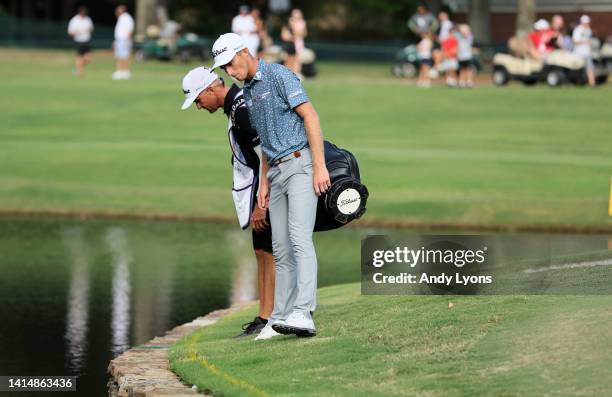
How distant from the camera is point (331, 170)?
8844 millimetres

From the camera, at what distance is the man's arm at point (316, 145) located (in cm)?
858

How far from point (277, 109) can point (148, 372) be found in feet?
6.31

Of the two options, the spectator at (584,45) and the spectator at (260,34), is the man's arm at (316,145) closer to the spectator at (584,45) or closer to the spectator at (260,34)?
the spectator at (584,45)

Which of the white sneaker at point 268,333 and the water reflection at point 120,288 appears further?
the water reflection at point 120,288

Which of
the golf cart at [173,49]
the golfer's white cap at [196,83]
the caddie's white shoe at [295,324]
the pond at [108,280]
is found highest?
the golfer's white cap at [196,83]

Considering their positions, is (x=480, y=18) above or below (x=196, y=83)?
below

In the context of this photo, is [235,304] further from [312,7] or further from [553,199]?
[312,7]

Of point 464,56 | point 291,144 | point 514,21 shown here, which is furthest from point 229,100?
point 514,21

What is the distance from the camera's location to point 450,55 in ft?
119

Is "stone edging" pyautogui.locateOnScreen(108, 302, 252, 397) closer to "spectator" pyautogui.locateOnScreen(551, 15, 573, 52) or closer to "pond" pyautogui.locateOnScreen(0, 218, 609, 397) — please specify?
"pond" pyautogui.locateOnScreen(0, 218, 609, 397)

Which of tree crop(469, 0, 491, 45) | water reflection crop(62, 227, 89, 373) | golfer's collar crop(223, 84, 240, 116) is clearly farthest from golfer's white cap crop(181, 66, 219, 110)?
tree crop(469, 0, 491, 45)

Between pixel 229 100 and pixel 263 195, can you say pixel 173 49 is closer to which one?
pixel 229 100
